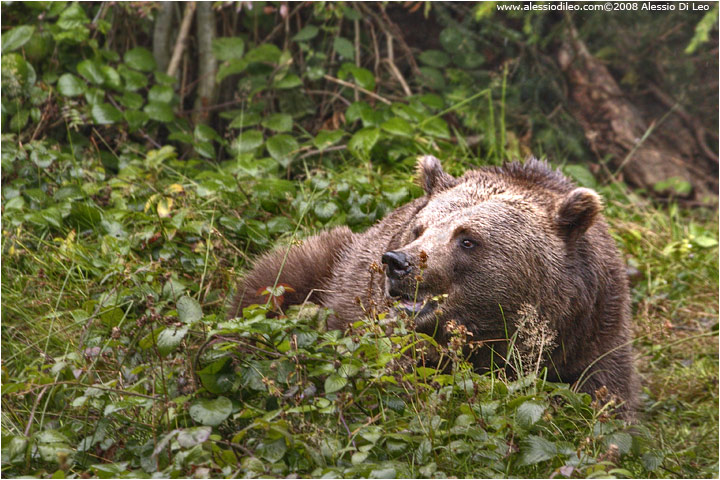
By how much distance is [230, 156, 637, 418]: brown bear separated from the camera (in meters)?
3.94

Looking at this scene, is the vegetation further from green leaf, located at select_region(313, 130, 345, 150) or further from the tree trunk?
the tree trunk

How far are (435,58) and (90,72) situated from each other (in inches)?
120

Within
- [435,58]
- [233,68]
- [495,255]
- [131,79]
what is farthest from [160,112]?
[495,255]

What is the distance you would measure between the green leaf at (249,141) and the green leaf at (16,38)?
1.78 meters

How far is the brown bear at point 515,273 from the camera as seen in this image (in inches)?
155

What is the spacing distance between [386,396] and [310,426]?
407 mm

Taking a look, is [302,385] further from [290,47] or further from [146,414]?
[290,47]

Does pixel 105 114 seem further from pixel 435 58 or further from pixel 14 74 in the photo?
pixel 435 58

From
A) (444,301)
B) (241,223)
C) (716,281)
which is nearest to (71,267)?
(241,223)

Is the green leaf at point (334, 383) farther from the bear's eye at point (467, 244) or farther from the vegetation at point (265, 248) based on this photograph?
the bear's eye at point (467, 244)

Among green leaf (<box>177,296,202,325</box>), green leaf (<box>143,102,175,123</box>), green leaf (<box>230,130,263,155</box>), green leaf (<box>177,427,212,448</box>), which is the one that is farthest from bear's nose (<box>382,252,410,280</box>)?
green leaf (<box>143,102,175,123</box>)

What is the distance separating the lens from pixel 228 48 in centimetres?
705

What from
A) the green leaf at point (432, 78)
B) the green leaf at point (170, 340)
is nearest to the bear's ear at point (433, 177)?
the green leaf at point (170, 340)

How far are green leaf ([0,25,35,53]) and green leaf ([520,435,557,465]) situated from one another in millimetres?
5130
